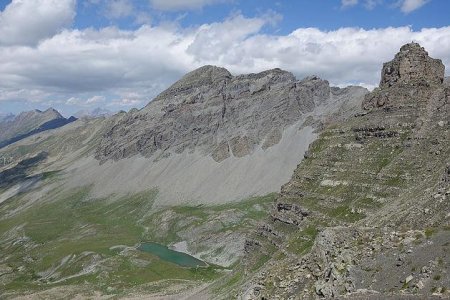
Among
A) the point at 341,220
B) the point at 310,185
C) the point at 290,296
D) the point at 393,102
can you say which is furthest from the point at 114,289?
the point at 290,296

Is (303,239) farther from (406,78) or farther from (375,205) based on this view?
(406,78)

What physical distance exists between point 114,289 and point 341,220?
352 feet

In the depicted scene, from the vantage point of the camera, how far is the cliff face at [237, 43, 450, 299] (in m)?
45.0

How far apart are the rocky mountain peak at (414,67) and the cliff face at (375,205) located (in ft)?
1.09

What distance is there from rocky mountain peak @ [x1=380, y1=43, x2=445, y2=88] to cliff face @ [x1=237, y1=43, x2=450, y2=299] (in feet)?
1.09

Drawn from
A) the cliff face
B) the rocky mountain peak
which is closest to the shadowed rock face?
the rocky mountain peak

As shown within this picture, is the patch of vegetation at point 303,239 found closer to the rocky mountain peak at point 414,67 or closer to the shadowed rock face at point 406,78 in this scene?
A: the shadowed rock face at point 406,78

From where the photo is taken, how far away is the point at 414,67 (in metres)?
160

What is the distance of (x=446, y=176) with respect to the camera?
72.2 metres

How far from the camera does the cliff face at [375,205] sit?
45031mm

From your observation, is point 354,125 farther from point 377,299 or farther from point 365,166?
point 377,299

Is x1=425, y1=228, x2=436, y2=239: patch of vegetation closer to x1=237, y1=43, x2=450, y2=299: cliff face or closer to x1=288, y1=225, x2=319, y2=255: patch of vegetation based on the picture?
x1=237, y1=43, x2=450, y2=299: cliff face

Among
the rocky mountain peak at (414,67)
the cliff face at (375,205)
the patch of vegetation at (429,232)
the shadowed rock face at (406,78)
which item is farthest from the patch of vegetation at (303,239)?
the rocky mountain peak at (414,67)

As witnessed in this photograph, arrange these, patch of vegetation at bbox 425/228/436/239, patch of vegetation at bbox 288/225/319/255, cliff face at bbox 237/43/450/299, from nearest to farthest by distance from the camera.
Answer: cliff face at bbox 237/43/450/299 < patch of vegetation at bbox 425/228/436/239 < patch of vegetation at bbox 288/225/319/255
